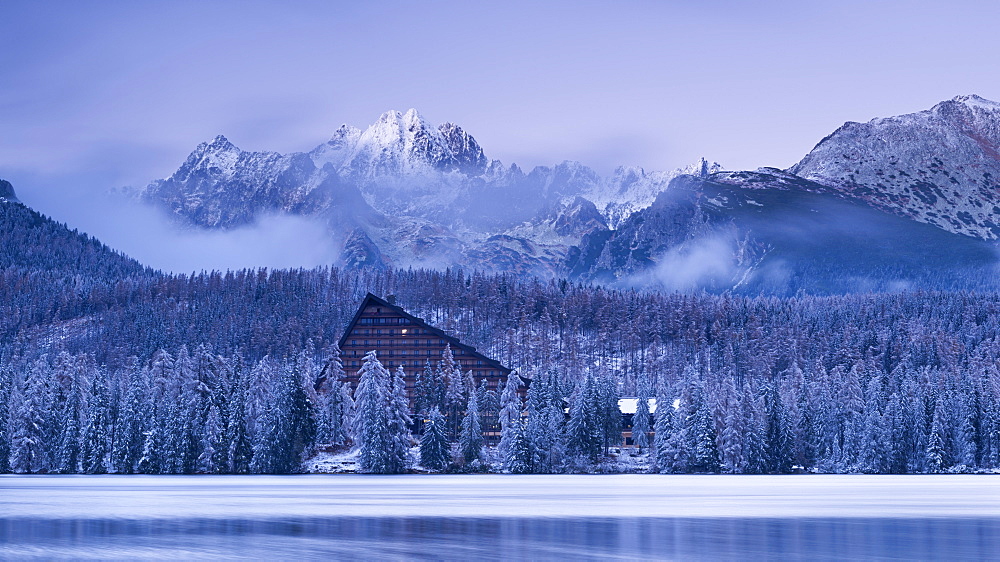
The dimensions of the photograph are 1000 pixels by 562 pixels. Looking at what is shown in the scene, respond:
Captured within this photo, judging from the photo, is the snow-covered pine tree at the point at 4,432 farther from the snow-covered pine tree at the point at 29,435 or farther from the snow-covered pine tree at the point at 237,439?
the snow-covered pine tree at the point at 237,439

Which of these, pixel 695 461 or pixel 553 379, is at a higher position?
pixel 553 379

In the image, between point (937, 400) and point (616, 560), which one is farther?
point (937, 400)

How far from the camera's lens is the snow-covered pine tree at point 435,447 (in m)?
131

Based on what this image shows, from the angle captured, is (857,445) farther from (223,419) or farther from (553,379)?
(223,419)

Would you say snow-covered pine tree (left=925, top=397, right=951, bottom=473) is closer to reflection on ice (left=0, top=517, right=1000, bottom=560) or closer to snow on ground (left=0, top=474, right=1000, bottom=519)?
snow on ground (left=0, top=474, right=1000, bottom=519)

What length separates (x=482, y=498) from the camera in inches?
3226

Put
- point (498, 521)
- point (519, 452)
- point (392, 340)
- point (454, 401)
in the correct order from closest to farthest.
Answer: point (498, 521) < point (519, 452) < point (454, 401) < point (392, 340)

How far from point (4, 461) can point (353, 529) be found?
318 feet

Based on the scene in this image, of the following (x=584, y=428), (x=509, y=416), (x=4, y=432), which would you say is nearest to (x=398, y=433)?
(x=509, y=416)

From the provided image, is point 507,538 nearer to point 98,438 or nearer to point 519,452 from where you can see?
point 519,452

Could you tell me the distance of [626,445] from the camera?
168875 mm

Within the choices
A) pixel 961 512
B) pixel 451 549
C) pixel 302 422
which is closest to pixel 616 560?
pixel 451 549

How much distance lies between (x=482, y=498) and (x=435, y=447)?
49761 mm

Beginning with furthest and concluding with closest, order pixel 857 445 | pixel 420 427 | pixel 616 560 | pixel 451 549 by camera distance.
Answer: pixel 420 427 < pixel 857 445 < pixel 451 549 < pixel 616 560
